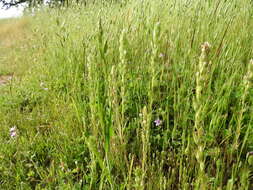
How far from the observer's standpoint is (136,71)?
6.22ft

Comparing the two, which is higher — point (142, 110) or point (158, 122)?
point (142, 110)

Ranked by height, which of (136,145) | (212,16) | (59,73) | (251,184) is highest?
(212,16)

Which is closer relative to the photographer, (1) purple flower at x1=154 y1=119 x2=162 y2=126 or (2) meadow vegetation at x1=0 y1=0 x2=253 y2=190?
(2) meadow vegetation at x1=0 y1=0 x2=253 y2=190

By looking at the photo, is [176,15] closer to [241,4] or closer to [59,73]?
[241,4]

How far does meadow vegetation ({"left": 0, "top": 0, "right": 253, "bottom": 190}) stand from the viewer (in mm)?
1022

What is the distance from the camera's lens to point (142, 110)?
1013 mm

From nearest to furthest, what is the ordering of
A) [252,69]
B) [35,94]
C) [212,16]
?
1. [252,69]
2. [212,16]
3. [35,94]

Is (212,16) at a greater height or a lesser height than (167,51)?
greater

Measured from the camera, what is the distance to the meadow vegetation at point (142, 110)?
1022 millimetres

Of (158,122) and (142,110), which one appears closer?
(142,110)

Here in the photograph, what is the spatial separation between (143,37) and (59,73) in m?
1.11

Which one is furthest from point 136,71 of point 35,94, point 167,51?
point 35,94

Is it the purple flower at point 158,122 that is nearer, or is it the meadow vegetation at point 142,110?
the meadow vegetation at point 142,110

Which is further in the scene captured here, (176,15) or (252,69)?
(176,15)
